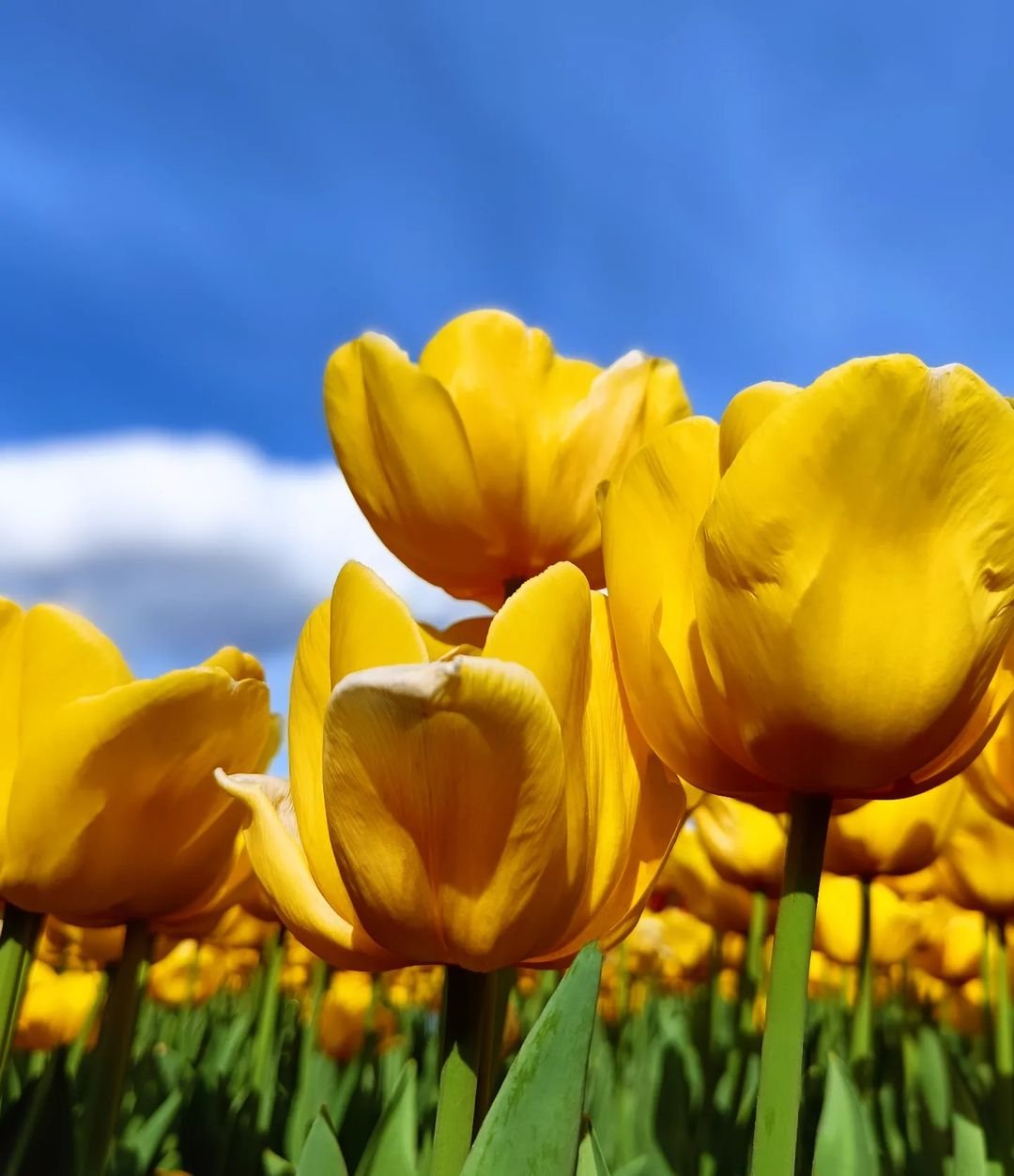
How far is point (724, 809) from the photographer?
6.51 ft

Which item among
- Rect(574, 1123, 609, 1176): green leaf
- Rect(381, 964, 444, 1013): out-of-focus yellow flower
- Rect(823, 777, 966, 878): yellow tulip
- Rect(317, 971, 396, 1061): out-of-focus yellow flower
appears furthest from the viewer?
Rect(381, 964, 444, 1013): out-of-focus yellow flower

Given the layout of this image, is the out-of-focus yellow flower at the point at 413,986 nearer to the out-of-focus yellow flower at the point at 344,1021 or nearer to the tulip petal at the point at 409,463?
the out-of-focus yellow flower at the point at 344,1021

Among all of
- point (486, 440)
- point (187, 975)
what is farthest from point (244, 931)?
point (486, 440)

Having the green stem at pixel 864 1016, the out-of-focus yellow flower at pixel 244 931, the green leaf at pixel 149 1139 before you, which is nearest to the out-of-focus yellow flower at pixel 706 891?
the green stem at pixel 864 1016

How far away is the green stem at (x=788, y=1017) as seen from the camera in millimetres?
545

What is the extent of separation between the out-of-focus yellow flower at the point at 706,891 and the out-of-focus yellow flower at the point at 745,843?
297 millimetres

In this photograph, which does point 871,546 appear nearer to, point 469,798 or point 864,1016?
point 469,798

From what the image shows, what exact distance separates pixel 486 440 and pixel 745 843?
92cm

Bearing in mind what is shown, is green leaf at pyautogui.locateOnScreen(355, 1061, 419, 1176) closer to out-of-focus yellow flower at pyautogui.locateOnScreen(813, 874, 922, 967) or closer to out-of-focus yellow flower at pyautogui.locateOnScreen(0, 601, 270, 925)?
out-of-focus yellow flower at pyautogui.locateOnScreen(0, 601, 270, 925)

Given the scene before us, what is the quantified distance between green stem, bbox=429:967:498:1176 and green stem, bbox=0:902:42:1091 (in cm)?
38

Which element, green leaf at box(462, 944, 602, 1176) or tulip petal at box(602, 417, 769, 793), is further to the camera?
tulip petal at box(602, 417, 769, 793)

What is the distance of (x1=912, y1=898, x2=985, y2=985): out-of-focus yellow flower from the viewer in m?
2.55

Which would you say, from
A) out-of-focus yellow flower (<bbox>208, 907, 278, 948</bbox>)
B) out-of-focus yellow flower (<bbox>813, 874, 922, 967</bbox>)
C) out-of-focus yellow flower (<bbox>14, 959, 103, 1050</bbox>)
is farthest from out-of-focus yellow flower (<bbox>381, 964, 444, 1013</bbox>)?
out-of-focus yellow flower (<bbox>14, 959, 103, 1050</bbox>)

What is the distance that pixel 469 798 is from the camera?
561mm
